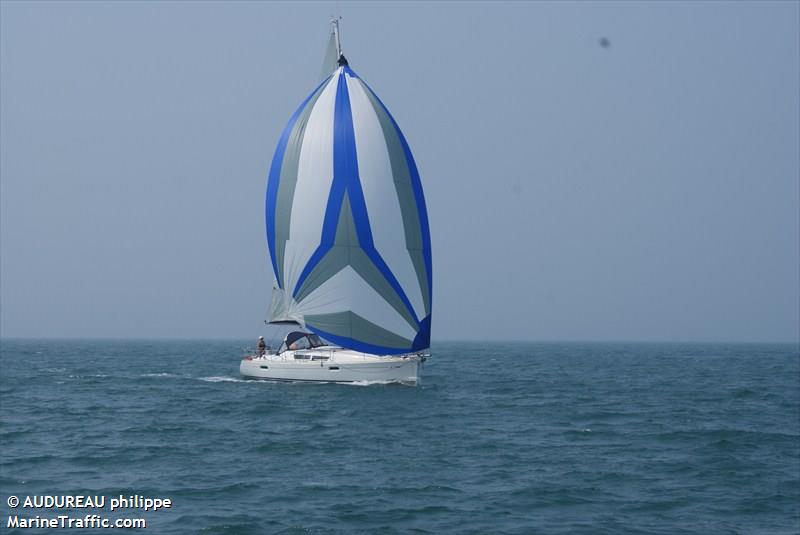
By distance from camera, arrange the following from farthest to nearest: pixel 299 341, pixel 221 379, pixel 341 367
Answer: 1. pixel 221 379
2. pixel 299 341
3. pixel 341 367

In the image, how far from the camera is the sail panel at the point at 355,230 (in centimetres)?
3506

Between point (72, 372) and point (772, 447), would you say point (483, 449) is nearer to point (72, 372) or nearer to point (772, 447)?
point (772, 447)

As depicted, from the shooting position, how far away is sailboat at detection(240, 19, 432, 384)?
A: 3494 centimetres

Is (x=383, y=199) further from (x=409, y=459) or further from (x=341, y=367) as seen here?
(x=409, y=459)

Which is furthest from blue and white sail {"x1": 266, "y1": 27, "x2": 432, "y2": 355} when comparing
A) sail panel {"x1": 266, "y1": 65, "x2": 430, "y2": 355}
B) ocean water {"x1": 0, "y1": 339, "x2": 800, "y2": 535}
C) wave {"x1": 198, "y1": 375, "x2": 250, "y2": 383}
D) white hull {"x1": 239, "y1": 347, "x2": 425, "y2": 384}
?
wave {"x1": 198, "y1": 375, "x2": 250, "y2": 383}

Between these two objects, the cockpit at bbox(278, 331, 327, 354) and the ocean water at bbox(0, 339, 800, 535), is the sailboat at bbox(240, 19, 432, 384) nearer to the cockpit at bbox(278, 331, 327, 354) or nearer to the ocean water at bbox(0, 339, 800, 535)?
the cockpit at bbox(278, 331, 327, 354)

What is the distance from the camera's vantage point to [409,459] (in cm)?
1977

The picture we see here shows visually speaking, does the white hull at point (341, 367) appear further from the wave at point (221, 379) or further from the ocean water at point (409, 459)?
the wave at point (221, 379)

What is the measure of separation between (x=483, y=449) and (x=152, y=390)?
68.2 ft

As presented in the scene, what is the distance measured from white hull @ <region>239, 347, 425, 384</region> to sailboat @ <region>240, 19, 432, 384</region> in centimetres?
4

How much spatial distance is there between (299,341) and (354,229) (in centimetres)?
651

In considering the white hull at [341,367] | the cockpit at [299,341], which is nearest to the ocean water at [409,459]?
the white hull at [341,367]

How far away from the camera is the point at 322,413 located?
27688mm

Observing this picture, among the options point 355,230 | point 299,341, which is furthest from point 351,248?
point 299,341
